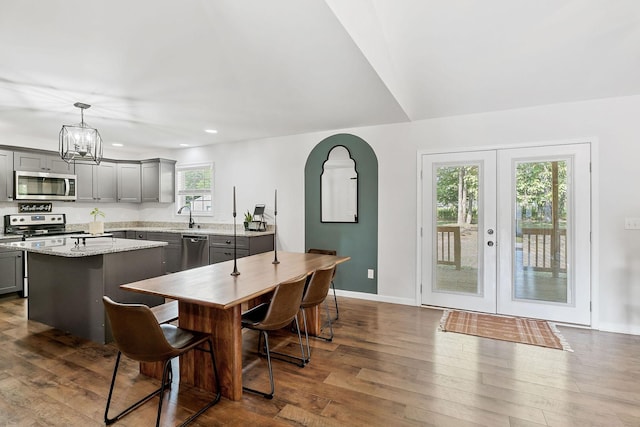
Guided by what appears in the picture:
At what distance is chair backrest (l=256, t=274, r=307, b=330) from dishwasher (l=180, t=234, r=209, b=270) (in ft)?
10.2

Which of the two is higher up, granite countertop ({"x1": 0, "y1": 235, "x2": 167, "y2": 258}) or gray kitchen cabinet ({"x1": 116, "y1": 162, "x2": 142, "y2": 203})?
gray kitchen cabinet ({"x1": 116, "y1": 162, "x2": 142, "y2": 203})

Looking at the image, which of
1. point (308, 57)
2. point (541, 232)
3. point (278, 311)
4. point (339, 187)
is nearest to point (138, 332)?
point (278, 311)

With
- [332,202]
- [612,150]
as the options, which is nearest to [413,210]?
[332,202]

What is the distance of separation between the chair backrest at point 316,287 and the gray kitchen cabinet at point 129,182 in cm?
507

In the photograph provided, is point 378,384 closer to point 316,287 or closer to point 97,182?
point 316,287

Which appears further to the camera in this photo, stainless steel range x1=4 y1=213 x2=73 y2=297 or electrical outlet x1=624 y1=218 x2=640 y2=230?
stainless steel range x1=4 y1=213 x2=73 y2=297

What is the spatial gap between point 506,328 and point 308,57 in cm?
325

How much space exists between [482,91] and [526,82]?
0.38 m

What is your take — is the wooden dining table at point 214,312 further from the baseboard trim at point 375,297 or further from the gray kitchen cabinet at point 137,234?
the gray kitchen cabinet at point 137,234

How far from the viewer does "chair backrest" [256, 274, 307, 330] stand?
218 centimetres

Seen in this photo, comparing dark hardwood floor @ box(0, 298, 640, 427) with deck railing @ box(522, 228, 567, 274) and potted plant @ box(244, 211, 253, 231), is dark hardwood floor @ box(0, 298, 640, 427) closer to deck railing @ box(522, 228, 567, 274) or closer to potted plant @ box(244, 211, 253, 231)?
deck railing @ box(522, 228, 567, 274)

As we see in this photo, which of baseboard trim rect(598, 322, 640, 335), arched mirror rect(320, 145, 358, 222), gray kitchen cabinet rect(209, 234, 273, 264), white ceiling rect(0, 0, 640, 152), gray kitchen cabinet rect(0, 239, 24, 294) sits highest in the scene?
white ceiling rect(0, 0, 640, 152)

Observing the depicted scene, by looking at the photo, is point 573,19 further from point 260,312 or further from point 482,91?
point 260,312

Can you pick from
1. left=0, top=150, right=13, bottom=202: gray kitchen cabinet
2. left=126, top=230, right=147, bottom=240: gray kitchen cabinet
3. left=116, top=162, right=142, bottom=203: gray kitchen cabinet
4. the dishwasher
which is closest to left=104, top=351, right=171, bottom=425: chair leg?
the dishwasher
